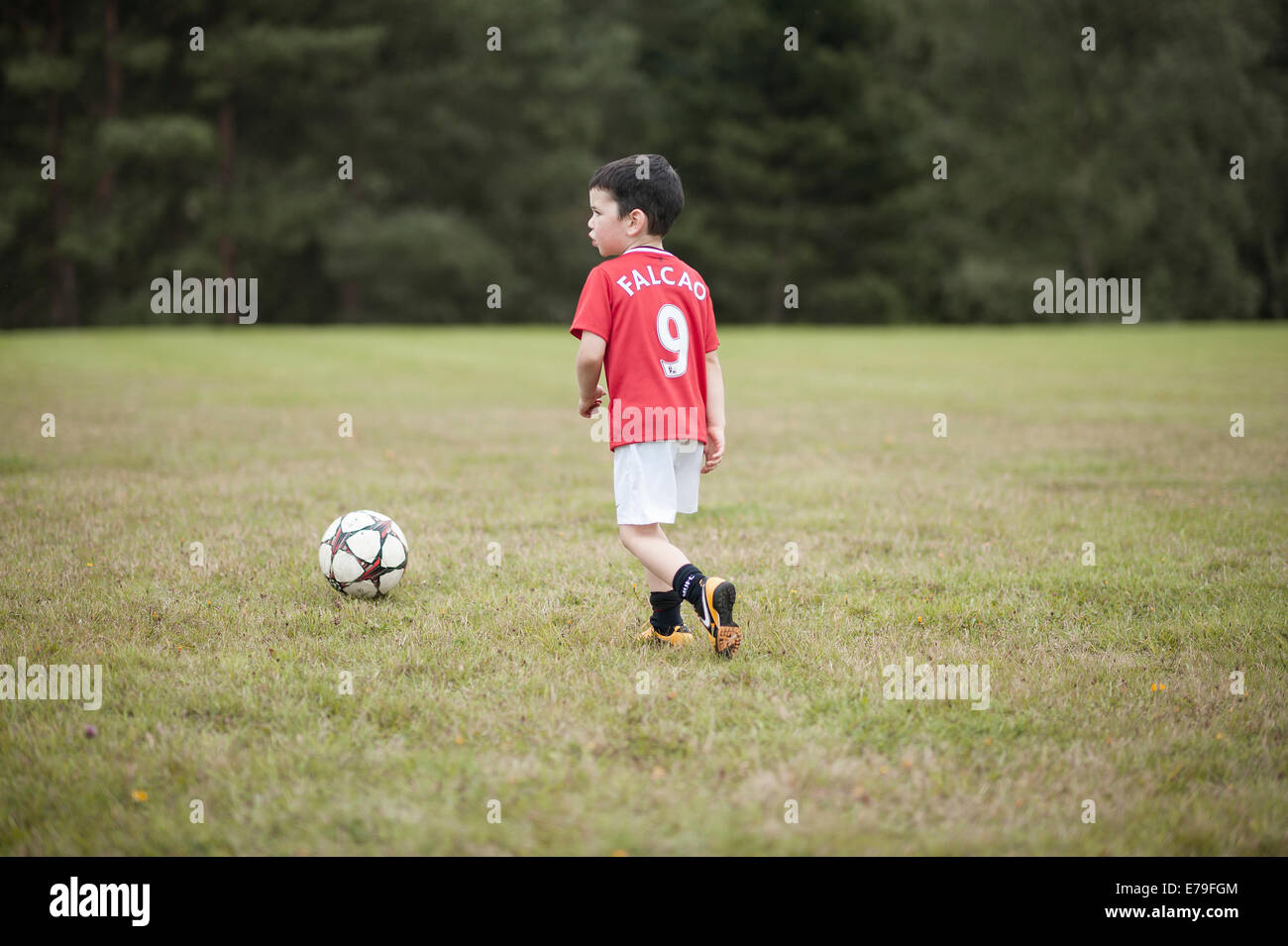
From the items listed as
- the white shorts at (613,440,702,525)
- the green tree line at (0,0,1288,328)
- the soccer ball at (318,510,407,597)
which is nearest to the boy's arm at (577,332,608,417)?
the white shorts at (613,440,702,525)

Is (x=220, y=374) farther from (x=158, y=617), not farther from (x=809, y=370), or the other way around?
(x=158, y=617)

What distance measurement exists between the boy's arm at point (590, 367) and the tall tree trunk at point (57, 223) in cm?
3310

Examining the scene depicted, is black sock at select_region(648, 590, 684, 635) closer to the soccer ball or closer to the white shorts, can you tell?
the white shorts

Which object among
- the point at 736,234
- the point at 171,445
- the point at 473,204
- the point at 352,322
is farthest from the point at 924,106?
the point at 171,445

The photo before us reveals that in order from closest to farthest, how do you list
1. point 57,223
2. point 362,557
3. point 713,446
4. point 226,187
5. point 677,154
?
point 713,446 → point 362,557 → point 57,223 → point 226,187 → point 677,154

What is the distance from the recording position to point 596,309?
149 inches

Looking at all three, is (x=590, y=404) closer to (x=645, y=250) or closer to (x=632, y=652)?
(x=645, y=250)

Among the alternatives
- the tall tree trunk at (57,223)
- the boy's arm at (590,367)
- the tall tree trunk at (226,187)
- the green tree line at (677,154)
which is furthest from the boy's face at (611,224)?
the tall tree trunk at (57,223)

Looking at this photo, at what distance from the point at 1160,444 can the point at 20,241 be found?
3497 cm

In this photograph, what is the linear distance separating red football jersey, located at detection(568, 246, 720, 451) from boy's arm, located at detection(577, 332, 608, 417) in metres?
0.03

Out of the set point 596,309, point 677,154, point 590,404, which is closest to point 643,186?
point 596,309

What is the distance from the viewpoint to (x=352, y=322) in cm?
3491

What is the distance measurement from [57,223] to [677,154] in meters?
20.8

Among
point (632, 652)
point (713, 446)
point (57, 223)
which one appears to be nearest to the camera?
point (632, 652)
